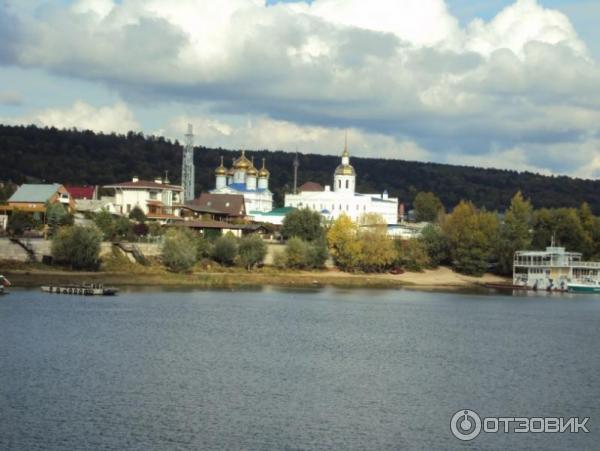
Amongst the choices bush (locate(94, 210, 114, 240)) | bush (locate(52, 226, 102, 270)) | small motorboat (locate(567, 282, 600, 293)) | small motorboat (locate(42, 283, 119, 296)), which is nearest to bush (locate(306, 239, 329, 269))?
bush (locate(94, 210, 114, 240))

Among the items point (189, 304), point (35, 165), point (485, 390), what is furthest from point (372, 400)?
point (35, 165)

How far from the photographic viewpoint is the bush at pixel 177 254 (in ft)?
254

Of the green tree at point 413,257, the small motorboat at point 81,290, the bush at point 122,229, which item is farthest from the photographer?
the green tree at point 413,257

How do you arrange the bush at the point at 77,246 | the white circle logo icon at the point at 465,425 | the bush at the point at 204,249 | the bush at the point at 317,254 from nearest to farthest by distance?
the white circle logo icon at the point at 465,425
the bush at the point at 77,246
the bush at the point at 204,249
the bush at the point at 317,254

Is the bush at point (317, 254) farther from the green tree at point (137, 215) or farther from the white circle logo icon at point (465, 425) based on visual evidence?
the white circle logo icon at point (465, 425)

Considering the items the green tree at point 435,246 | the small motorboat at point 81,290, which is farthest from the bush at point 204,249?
the green tree at point 435,246

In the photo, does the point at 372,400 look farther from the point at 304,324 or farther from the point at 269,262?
the point at 269,262

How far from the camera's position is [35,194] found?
3595 inches

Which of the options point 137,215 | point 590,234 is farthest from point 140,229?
point 590,234

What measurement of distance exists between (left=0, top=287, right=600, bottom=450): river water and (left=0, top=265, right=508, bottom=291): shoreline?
8.74 m

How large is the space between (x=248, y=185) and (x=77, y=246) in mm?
45145

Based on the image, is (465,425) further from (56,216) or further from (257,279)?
(56,216)

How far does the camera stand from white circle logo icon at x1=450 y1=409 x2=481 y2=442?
29672 millimetres

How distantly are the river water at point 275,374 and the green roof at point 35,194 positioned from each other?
28189 millimetres
